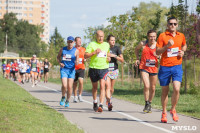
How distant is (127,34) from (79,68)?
30.3 feet

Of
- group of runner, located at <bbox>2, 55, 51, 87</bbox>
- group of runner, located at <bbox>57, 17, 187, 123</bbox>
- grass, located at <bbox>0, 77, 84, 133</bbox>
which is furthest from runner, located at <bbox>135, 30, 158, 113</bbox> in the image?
group of runner, located at <bbox>2, 55, 51, 87</bbox>

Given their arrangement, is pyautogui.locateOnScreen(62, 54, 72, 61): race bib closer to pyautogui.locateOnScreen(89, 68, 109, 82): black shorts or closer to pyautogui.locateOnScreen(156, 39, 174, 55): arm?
pyautogui.locateOnScreen(89, 68, 109, 82): black shorts

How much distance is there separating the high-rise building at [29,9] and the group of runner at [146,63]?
6045 inches

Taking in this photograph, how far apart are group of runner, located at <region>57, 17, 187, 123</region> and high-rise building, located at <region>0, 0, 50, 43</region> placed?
153551 millimetres

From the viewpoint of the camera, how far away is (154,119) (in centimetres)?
966

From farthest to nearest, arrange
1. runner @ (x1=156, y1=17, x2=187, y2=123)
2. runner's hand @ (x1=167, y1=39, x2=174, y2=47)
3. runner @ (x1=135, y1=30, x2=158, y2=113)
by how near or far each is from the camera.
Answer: runner @ (x1=135, y1=30, x2=158, y2=113), runner @ (x1=156, y1=17, x2=187, y2=123), runner's hand @ (x1=167, y1=39, x2=174, y2=47)

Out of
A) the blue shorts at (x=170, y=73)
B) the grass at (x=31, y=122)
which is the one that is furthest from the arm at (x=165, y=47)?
the grass at (x=31, y=122)

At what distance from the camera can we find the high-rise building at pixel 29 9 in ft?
532

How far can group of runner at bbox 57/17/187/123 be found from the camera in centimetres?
872

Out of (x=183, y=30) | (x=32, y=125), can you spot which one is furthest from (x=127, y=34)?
(x=32, y=125)

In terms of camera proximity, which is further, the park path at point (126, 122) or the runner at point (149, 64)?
the runner at point (149, 64)

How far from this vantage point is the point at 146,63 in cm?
1094

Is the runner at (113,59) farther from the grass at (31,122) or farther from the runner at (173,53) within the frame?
the runner at (173,53)

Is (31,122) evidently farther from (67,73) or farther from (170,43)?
(67,73)
